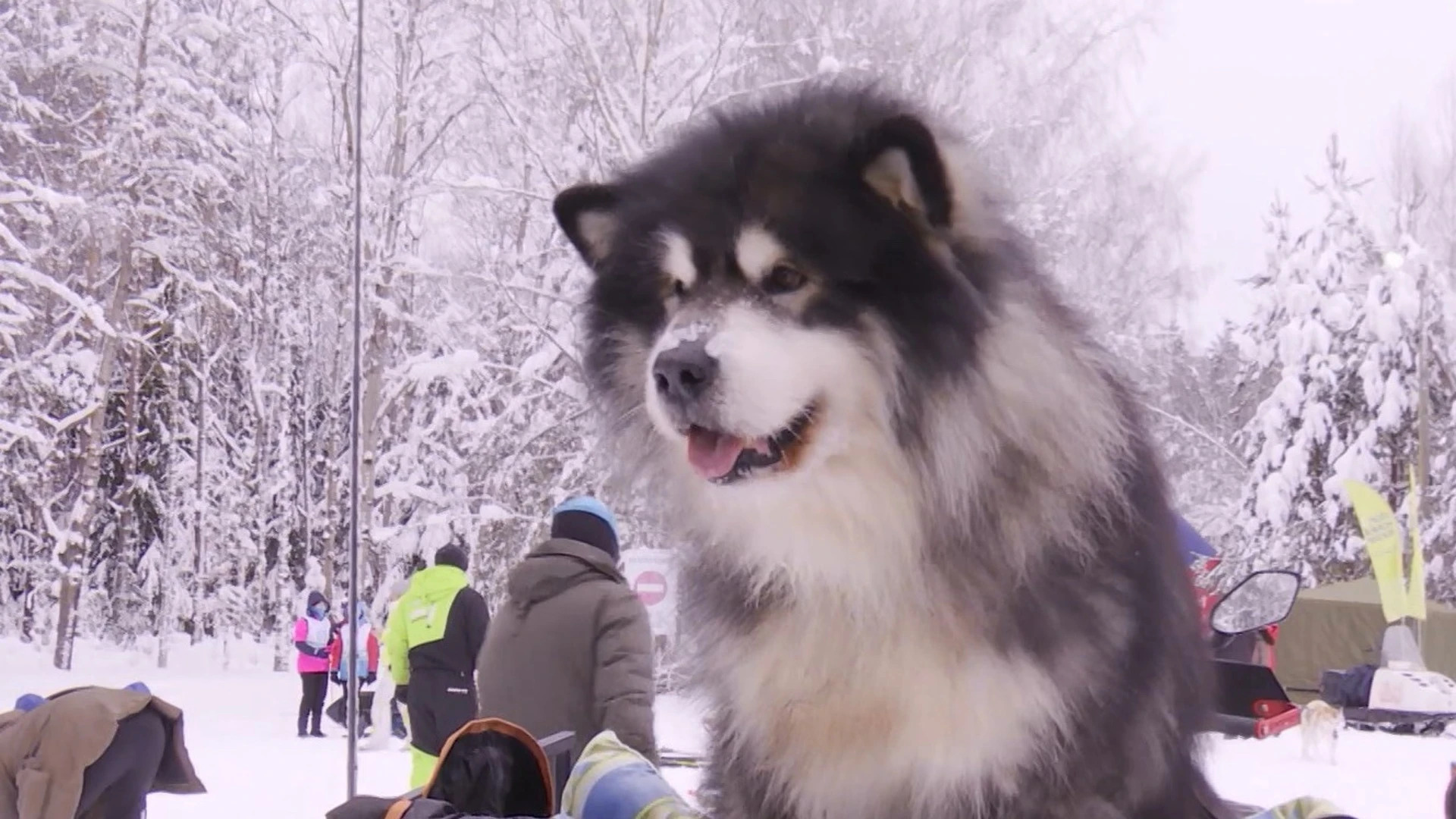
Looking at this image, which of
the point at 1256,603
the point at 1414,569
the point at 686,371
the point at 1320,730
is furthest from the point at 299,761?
the point at 1414,569

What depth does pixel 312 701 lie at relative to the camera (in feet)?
28.2

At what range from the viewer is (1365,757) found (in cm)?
743

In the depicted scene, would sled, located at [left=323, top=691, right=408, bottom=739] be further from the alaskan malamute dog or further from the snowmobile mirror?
the alaskan malamute dog

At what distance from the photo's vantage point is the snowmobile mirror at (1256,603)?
2.15m

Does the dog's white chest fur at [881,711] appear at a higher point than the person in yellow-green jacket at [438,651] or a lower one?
higher

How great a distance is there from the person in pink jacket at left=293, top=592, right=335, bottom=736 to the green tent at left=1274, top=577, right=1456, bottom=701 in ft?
33.1

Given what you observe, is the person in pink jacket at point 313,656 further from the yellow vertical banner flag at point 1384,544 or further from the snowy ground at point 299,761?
the yellow vertical banner flag at point 1384,544

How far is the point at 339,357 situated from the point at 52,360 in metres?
4.00

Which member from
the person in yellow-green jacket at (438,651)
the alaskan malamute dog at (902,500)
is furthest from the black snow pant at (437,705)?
the alaskan malamute dog at (902,500)

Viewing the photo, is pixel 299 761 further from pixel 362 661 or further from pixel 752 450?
pixel 752 450

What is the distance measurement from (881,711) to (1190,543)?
95cm

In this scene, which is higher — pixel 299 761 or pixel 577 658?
pixel 577 658

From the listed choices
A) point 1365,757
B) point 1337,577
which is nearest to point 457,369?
point 1365,757

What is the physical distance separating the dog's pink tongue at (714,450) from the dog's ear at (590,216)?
1.32 feet
